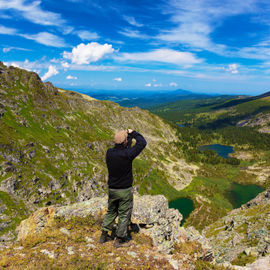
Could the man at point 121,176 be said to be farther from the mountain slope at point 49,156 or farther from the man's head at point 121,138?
the mountain slope at point 49,156

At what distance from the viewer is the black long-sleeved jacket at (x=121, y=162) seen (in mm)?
10141

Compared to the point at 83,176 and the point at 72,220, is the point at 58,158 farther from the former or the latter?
the point at 72,220

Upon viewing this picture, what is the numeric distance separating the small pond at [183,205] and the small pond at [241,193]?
35.6 metres

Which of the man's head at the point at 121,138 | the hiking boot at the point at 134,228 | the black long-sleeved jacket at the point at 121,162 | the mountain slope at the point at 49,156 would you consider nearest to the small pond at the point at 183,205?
the mountain slope at the point at 49,156

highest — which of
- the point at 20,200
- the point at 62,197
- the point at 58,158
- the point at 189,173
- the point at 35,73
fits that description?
the point at 35,73

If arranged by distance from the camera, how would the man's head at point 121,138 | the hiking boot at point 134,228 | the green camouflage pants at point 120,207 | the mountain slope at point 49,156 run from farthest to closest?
the mountain slope at point 49,156
the hiking boot at point 134,228
the green camouflage pants at point 120,207
the man's head at point 121,138

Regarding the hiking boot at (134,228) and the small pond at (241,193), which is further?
the small pond at (241,193)

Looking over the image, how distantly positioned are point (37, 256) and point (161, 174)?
516 feet

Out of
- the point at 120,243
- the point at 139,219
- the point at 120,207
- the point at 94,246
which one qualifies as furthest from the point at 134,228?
the point at 120,207

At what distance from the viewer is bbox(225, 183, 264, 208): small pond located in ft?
468

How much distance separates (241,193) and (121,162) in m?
182

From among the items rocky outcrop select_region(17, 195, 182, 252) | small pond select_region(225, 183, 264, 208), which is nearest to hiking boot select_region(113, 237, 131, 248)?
rocky outcrop select_region(17, 195, 182, 252)

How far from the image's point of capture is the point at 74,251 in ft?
37.6

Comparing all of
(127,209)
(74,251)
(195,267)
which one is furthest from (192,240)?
(74,251)
